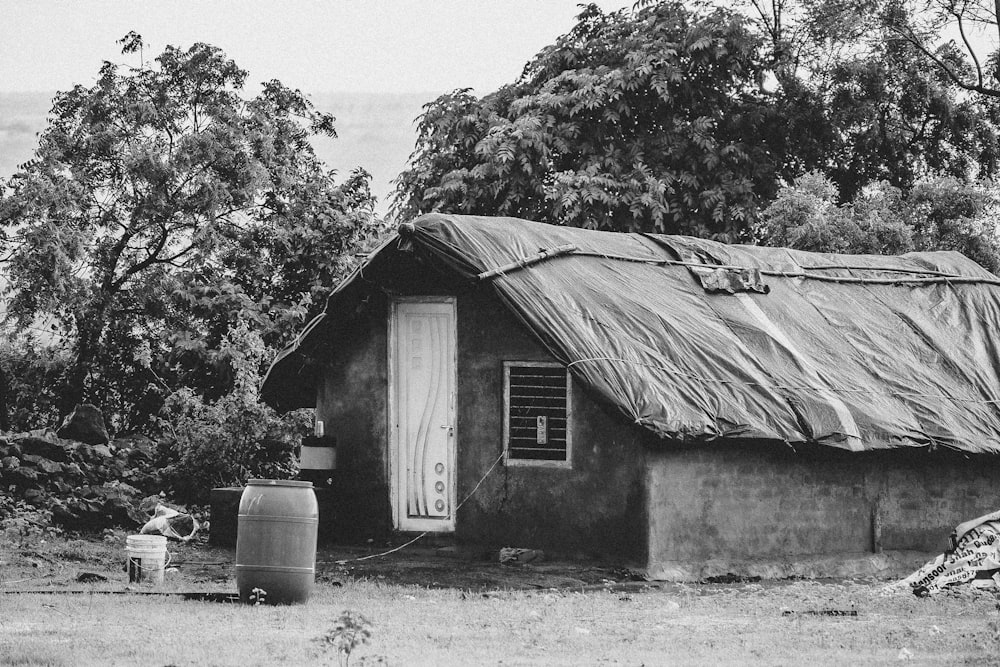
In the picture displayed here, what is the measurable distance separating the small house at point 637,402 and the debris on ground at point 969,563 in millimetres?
1592

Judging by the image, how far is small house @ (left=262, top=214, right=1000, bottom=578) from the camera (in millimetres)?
12305

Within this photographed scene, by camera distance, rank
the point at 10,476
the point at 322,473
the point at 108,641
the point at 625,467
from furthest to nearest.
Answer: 1. the point at 10,476
2. the point at 322,473
3. the point at 625,467
4. the point at 108,641

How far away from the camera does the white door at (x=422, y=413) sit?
13.8 m

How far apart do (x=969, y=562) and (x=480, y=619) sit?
4.46m

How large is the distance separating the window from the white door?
702mm

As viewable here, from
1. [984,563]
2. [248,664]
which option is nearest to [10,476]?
[248,664]

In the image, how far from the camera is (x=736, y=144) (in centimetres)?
2277

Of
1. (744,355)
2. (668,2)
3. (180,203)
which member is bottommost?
(744,355)

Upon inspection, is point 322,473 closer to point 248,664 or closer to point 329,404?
point 329,404

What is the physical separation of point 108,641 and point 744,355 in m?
7.45

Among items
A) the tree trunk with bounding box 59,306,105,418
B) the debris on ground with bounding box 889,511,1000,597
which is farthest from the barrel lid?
the tree trunk with bounding box 59,306,105,418

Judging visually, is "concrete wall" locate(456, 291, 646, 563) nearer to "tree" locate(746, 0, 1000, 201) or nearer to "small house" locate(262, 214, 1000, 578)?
"small house" locate(262, 214, 1000, 578)

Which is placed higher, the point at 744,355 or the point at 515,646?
the point at 744,355

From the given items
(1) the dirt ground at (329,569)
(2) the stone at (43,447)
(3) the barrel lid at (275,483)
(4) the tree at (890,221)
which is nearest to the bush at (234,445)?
(2) the stone at (43,447)
